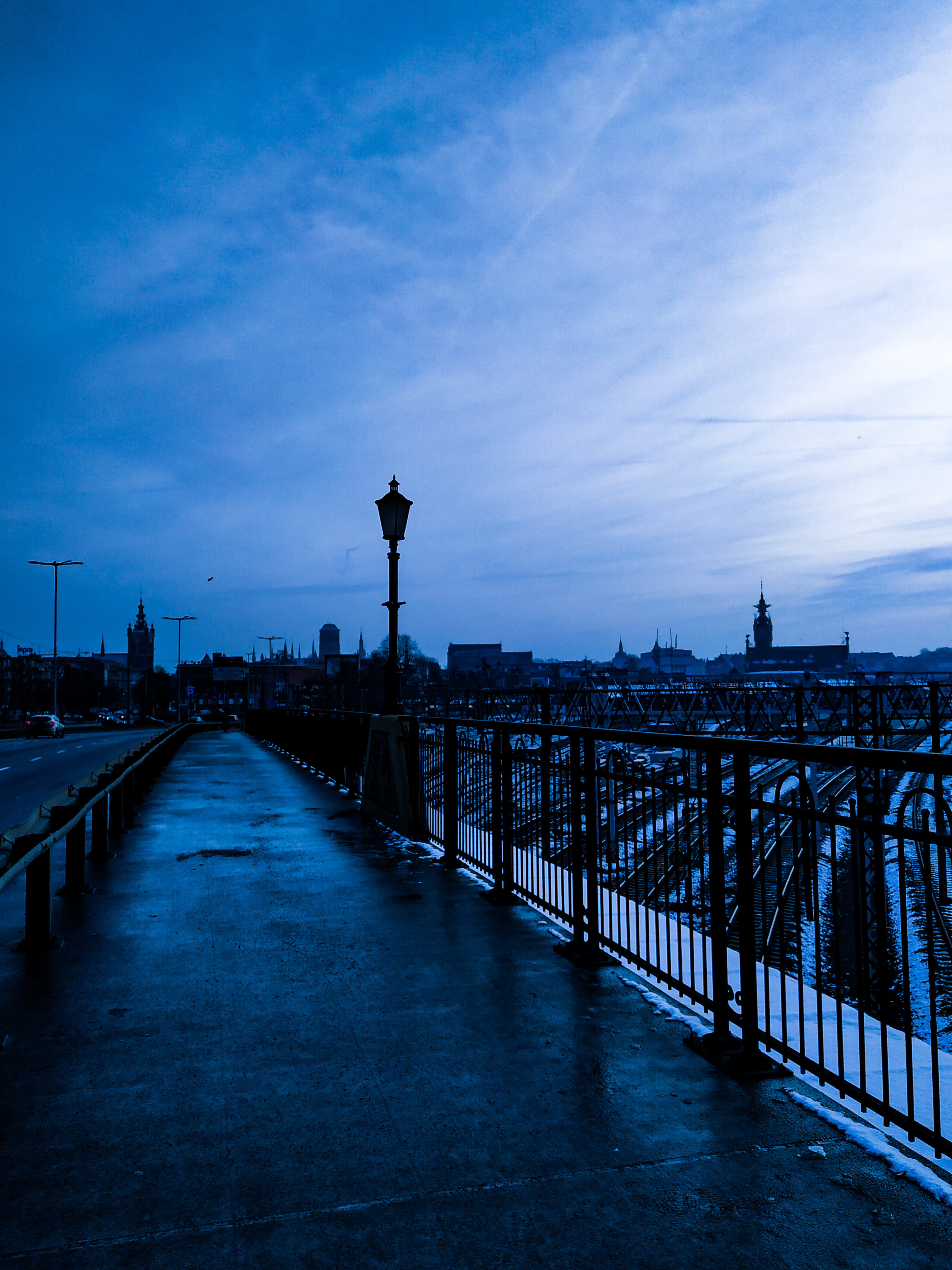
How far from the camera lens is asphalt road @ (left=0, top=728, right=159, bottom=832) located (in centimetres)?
1505

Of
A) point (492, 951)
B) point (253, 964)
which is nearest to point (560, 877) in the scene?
point (492, 951)

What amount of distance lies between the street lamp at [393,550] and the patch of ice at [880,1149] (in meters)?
8.29

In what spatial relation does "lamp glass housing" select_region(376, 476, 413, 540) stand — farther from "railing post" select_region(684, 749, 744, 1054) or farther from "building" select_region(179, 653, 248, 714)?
"building" select_region(179, 653, 248, 714)

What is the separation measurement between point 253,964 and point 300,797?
28.7ft

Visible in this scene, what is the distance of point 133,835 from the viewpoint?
1022 centimetres

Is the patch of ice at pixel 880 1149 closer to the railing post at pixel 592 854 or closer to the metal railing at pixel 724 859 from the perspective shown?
the metal railing at pixel 724 859

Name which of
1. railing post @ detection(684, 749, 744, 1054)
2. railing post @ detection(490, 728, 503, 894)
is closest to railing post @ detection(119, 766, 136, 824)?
railing post @ detection(490, 728, 503, 894)

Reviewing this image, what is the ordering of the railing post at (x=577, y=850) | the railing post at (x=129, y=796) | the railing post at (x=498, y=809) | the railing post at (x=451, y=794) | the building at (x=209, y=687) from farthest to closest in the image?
the building at (x=209, y=687) → the railing post at (x=129, y=796) → the railing post at (x=451, y=794) → the railing post at (x=498, y=809) → the railing post at (x=577, y=850)

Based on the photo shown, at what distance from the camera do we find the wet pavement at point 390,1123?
103 inches

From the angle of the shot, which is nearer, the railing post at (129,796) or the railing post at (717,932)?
the railing post at (717,932)

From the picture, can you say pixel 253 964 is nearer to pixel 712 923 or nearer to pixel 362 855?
pixel 712 923

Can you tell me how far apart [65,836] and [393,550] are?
583 cm

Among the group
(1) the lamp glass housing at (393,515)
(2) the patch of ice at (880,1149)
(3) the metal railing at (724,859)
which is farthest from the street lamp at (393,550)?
(2) the patch of ice at (880,1149)

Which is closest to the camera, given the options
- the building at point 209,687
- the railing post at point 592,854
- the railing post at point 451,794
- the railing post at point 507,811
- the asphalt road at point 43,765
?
the railing post at point 592,854
